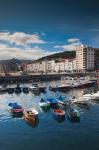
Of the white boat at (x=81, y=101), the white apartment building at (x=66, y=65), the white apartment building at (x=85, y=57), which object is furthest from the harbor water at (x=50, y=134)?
the white apartment building at (x=66, y=65)

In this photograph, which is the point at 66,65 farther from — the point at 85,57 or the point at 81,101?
the point at 81,101

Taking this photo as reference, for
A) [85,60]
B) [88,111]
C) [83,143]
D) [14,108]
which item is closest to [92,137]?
[83,143]

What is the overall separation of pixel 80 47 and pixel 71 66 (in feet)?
12.9

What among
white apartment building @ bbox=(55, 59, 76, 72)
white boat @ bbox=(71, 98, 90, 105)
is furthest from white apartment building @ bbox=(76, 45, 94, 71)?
white boat @ bbox=(71, 98, 90, 105)

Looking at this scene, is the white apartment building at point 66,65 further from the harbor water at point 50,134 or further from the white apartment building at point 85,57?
the harbor water at point 50,134

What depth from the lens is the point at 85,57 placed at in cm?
3934

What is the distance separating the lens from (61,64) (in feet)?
148

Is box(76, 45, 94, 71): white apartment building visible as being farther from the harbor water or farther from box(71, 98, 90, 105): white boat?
the harbor water

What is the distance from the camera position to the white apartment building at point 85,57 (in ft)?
128

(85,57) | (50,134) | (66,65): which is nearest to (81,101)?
(50,134)

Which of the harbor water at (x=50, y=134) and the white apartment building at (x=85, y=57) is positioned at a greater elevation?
the white apartment building at (x=85, y=57)

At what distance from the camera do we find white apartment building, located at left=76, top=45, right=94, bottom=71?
39.2 metres

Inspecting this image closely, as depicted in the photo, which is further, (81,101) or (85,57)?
(85,57)

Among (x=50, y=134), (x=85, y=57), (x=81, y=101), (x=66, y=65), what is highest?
(x=85, y=57)
